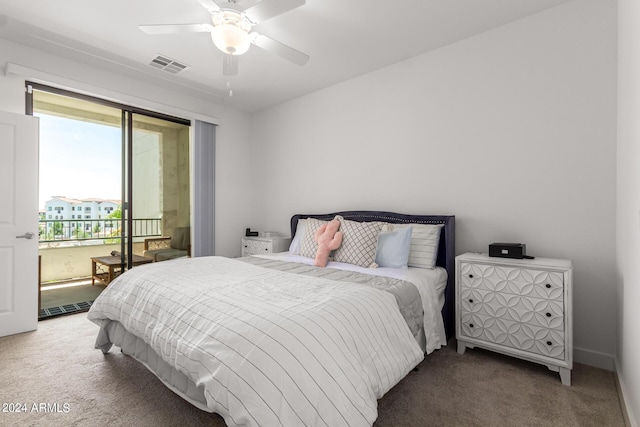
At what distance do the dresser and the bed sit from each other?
233 mm

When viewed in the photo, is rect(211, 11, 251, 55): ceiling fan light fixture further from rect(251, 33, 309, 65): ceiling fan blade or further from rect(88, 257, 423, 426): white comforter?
rect(88, 257, 423, 426): white comforter

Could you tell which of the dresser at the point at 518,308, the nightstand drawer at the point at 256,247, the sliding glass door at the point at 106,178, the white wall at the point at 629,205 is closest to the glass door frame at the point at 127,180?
the sliding glass door at the point at 106,178

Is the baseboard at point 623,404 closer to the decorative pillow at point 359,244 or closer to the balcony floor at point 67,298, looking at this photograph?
the decorative pillow at point 359,244

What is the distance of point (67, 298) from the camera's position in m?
3.88

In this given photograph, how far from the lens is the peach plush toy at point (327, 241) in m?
2.75

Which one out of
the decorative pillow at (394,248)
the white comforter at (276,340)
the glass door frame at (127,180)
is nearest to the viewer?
the white comforter at (276,340)

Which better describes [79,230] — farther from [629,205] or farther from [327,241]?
[629,205]

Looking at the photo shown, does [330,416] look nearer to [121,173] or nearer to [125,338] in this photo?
[125,338]

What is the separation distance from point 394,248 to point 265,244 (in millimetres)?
2001

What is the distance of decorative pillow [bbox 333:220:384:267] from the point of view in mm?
2646

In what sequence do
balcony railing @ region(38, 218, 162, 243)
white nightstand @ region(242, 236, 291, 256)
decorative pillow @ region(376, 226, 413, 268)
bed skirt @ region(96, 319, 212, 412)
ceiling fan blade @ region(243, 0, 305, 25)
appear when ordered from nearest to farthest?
bed skirt @ region(96, 319, 212, 412) < ceiling fan blade @ region(243, 0, 305, 25) < decorative pillow @ region(376, 226, 413, 268) < white nightstand @ region(242, 236, 291, 256) < balcony railing @ region(38, 218, 162, 243)

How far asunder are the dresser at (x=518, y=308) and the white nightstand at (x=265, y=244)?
2.33 meters

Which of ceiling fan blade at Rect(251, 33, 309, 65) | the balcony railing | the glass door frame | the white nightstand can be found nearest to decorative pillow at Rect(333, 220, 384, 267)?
the white nightstand

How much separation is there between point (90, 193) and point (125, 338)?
132 inches
